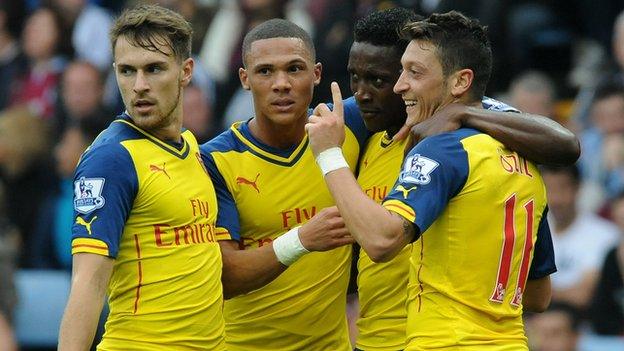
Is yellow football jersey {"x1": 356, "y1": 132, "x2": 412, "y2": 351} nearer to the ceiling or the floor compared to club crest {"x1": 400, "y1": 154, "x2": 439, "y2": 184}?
nearer to the floor

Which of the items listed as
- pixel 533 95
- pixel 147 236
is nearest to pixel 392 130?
pixel 147 236

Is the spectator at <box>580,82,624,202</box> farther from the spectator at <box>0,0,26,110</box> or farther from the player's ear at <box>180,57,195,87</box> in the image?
the spectator at <box>0,0,26,110</box>

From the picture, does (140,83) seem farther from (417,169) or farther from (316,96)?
(316,96)

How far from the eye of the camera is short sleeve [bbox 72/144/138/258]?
5766 millimetres

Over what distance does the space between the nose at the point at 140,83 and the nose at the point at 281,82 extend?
78 centimetres

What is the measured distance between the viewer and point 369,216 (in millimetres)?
5660

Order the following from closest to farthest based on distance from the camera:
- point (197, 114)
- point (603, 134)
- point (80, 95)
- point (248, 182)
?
point (248, 182)
point (603, 134)
point (197, 114)
point (80, 95)

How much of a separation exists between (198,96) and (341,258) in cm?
552

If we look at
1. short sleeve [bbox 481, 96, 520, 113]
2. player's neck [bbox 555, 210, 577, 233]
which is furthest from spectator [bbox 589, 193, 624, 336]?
short sleeve [bbox 481, 96, 520, 113]

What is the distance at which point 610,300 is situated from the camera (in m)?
10.1

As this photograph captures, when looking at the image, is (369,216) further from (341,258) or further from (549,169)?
(549,169)

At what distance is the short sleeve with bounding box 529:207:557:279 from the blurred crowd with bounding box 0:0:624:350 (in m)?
Answer: 3.68

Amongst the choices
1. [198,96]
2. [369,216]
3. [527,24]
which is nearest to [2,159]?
[198,96]

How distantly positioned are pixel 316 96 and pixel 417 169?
18.9 ft
